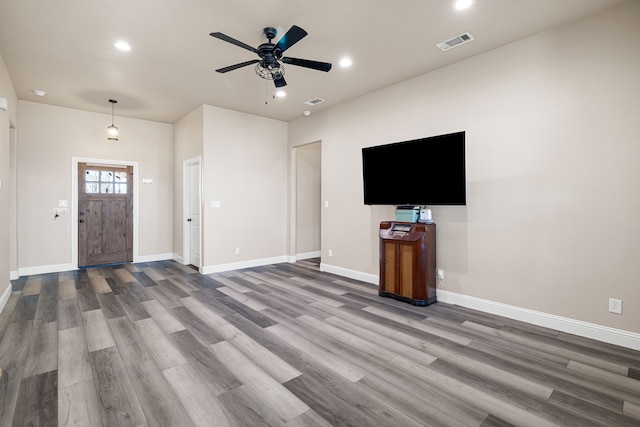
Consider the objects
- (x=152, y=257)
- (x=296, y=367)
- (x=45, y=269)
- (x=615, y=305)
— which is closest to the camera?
(x=296, y=367)

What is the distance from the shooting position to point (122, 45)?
3393mm

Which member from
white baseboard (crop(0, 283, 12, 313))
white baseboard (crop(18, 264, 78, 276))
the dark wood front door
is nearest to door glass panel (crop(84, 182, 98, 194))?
the dark wood front door

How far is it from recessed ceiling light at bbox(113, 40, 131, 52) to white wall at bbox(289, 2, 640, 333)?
3492 millimetres

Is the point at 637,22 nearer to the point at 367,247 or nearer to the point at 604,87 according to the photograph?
the point at 604,87

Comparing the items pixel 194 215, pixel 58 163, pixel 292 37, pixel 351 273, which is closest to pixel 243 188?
pixel 194 215

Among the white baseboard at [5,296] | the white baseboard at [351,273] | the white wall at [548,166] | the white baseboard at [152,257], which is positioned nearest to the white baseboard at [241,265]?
the white baseboard at [351,273]

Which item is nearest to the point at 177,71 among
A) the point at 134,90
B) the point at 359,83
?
the point at 134,90

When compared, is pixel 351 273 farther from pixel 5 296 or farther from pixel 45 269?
pixel 45 269

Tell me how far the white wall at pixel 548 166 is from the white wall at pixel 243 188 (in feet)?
10.1

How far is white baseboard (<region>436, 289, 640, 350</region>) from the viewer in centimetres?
273

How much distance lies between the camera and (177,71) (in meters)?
4.06

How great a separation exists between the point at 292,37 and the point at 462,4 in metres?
1.53

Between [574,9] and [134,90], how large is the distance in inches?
218

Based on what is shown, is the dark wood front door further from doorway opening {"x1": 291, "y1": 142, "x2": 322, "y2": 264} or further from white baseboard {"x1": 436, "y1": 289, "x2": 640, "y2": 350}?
white baseboard {"x1": 436, "y1": 289, "x2": 640, "y2": 350}
